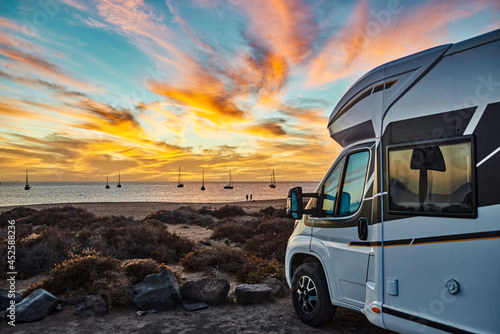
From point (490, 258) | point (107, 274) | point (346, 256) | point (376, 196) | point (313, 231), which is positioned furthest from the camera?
point (107, 274)

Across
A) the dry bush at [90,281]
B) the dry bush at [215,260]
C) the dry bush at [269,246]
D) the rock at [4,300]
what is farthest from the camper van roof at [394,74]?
the rock at [4,300]

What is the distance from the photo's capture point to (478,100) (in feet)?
10.6

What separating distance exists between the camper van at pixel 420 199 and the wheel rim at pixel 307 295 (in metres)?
0.16

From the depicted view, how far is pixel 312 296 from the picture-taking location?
522 centimetres

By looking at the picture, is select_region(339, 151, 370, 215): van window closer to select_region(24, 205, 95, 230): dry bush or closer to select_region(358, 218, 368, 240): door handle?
select_region(358, 218, 368, 240): door handle

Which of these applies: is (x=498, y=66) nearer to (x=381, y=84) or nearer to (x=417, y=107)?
(x=417, y=107)

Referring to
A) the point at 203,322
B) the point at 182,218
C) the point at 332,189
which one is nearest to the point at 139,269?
the point at 203,322

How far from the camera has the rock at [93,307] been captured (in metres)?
6.05

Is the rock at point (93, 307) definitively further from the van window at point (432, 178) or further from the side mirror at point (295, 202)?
the van window at point (432, 178)

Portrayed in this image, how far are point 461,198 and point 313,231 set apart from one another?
7.64 feet

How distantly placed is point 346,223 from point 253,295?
3003 mm

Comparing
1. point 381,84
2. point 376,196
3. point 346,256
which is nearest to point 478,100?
point 381,84

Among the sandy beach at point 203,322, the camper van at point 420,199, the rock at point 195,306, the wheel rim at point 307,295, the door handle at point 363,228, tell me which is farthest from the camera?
the rock at point 195,306

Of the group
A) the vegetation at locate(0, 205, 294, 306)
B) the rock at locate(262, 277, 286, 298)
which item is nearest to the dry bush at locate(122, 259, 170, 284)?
the vegetation at locate(0, 205, 294, 306)
